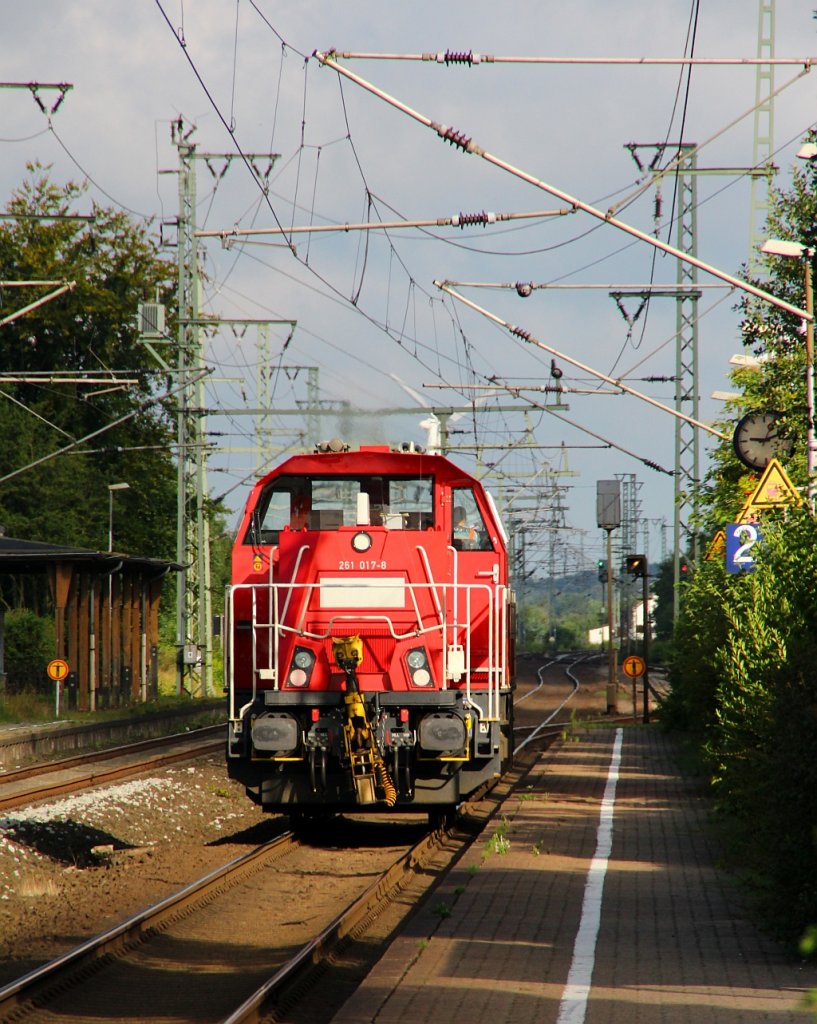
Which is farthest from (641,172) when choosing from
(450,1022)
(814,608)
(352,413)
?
(450,1022)

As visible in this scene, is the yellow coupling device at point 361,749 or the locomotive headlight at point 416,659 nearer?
the yellow coupling device at point 361,749

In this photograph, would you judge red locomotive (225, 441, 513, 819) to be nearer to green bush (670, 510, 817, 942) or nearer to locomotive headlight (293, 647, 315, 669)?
locomotive headlight (293, 647, 315, 669)

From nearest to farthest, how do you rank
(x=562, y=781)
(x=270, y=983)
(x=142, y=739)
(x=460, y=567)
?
(x=270, y=983), (x=460, y=567), (x=562, y=781), (x=142, y=739)

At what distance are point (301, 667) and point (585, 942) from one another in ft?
18.6

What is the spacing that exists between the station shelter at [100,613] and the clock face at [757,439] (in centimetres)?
2095

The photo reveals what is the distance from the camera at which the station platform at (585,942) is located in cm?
746

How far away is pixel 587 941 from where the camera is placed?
30.5 ft

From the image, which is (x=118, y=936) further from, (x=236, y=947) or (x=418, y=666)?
(x=418, y=666)

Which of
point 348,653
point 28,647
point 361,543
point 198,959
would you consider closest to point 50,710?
point 28,647

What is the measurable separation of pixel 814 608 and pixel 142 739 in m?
24.2

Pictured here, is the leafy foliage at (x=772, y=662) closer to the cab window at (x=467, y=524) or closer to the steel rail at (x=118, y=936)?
the cab window at (x=467, y=524)

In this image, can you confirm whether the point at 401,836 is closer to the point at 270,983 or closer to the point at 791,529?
the point at 791,529

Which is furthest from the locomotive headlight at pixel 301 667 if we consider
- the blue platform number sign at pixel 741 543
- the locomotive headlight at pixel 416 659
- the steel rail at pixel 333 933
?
the blue platform number sign at pixel 741 543

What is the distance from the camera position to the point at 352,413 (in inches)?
640
